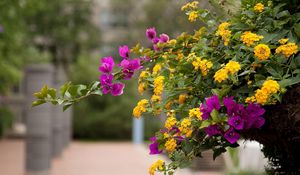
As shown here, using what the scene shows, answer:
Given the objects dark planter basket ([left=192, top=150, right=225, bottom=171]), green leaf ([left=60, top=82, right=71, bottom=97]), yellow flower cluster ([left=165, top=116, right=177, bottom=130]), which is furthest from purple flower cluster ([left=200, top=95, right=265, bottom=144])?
dark planter basket ([left=192, top=150, right=225, bottom=171])

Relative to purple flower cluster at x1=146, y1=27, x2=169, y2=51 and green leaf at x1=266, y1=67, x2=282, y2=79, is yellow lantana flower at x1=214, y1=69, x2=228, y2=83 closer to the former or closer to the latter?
green leaf at x1=266, y1=67, x2=282, y2=79

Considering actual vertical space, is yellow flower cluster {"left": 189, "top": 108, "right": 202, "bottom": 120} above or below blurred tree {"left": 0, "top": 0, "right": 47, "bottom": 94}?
below

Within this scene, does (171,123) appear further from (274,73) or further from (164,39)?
(164,39)

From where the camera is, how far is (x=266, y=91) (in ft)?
6.82

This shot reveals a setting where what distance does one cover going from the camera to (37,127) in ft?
40.6

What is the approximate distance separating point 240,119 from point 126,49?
921 millimetres

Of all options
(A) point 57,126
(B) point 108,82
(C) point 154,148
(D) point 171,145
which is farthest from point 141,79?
(A) point 57,126

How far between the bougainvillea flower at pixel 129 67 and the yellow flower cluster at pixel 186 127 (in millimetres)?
568

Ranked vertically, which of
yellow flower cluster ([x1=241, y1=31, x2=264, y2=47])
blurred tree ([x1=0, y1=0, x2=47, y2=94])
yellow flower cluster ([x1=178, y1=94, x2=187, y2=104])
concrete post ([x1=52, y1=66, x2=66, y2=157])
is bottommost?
yellow flower cluster ([x1=178, y1=94, x2=187, y2=104])

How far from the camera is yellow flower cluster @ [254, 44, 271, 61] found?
2201mm

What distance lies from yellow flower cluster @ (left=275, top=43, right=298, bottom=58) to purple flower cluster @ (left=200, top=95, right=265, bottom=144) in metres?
0.24

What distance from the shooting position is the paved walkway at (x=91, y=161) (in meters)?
13.6

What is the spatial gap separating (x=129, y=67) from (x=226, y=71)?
2.30ft

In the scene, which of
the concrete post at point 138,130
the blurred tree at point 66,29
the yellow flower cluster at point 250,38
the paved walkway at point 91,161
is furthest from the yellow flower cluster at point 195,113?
the blurred tree at point 66,29
